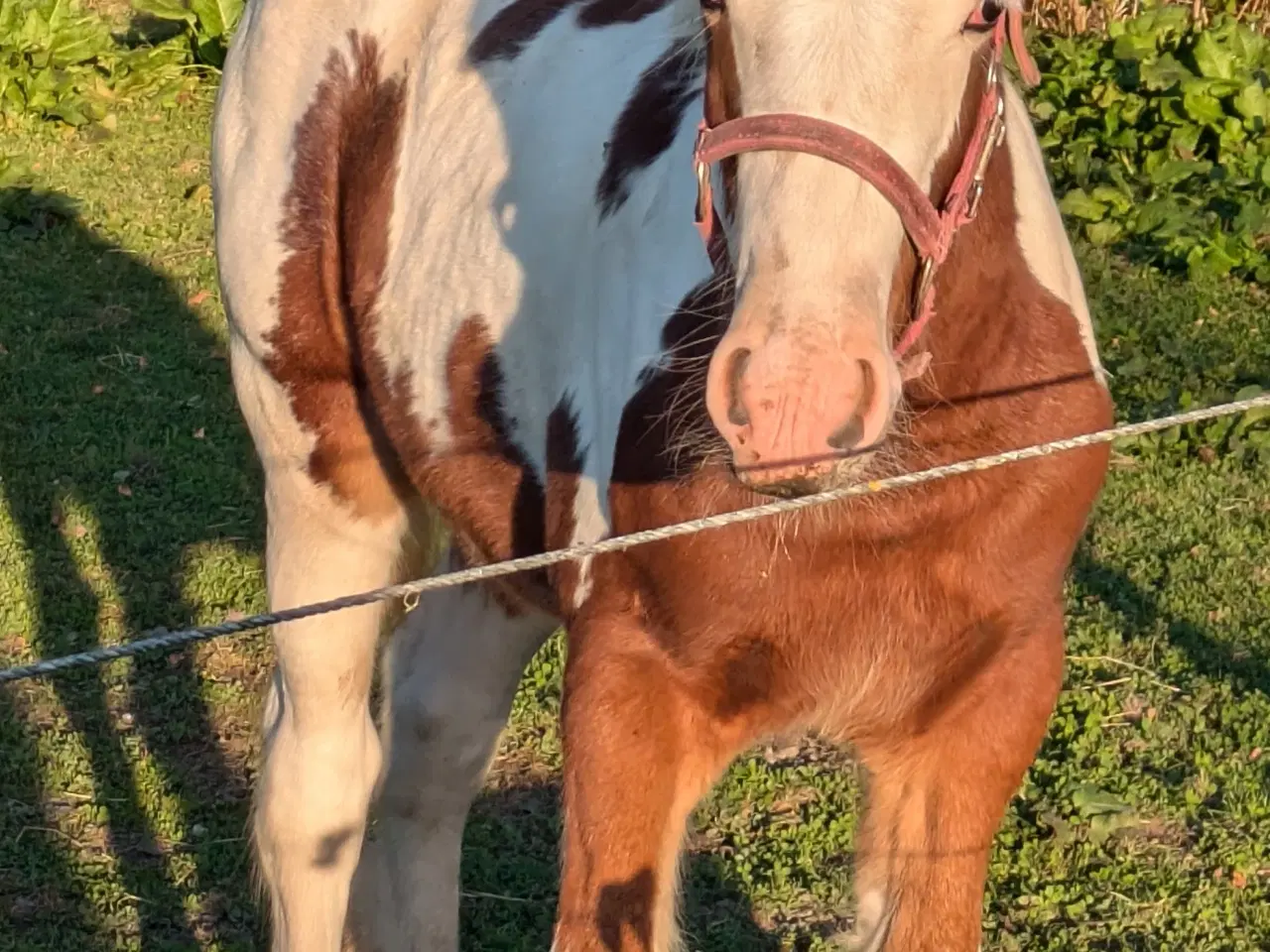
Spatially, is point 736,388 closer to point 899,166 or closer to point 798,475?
point 798,475

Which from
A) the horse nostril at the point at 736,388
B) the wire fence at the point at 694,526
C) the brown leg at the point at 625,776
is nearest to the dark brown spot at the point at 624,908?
the brown leg at the point at 625,776

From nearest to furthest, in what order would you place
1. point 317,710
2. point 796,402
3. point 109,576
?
1. point 796,402
2. point 317,710
3. point 109,576

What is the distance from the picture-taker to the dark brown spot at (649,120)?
288 cm

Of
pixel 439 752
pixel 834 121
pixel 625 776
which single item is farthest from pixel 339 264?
pixel 834 121

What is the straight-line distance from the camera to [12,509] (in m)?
6.01

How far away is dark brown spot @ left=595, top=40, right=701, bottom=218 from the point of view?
113 inches

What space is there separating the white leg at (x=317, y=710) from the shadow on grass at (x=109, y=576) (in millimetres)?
424

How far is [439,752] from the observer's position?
393cm

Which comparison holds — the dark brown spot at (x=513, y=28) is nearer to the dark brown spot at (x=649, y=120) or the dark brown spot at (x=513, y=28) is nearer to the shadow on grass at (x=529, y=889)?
the dark brown spot at (x=649, y=120)

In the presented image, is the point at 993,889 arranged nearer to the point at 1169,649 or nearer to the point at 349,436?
the point at 1169,649

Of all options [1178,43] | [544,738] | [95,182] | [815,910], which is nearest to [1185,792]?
[815,910]

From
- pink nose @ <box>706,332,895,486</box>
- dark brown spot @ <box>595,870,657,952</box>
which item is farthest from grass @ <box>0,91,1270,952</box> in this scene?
pink nose @ <box>706,332,895,486</box>

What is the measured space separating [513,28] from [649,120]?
0.55 meters

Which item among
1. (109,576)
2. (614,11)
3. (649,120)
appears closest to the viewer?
(649,120)
